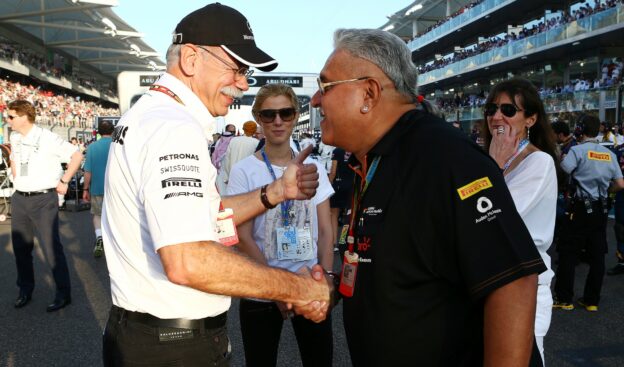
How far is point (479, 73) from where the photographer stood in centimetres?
3788

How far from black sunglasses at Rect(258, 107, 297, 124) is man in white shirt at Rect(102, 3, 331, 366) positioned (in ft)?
3.35

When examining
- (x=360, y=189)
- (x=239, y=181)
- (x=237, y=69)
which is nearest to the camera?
(x=360, y=189)

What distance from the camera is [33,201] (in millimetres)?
5562

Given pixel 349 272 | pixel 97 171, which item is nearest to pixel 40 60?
pixel 97 171

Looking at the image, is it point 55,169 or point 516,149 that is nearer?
point 516,149

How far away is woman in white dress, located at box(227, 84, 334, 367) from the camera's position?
9.16ft

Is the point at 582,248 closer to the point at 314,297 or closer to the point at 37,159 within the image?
the point at 314,297

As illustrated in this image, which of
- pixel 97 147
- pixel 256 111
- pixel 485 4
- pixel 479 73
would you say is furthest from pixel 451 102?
pixel 256 111

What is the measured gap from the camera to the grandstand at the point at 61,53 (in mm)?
35125

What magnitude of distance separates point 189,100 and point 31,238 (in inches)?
184

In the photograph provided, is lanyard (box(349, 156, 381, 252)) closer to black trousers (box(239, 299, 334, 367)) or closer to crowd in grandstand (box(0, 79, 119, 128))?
black trousers (box(239, 299, 334, 367))

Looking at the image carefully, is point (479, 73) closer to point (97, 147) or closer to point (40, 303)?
point (97, 147)

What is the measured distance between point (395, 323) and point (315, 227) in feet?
5.21

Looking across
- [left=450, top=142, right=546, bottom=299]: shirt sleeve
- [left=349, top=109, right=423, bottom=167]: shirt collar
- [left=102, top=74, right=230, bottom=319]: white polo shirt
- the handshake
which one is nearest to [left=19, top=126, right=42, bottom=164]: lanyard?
[left=102, top=74, right=230, bottom=319]: white polo shirt
